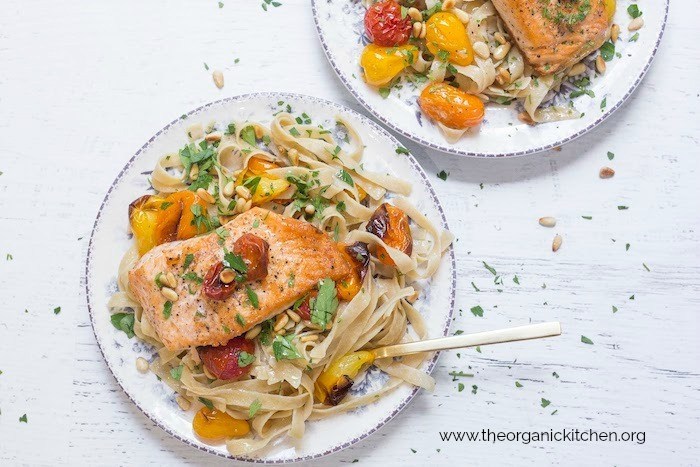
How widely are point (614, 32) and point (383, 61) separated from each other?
1.61 metres

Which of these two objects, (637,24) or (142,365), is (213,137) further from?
(637,24)

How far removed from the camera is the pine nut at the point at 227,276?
401 centimetres

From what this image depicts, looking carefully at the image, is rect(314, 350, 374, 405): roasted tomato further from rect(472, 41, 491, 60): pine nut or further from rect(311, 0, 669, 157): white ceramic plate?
rect(472, 41, 491, 60): pine nut

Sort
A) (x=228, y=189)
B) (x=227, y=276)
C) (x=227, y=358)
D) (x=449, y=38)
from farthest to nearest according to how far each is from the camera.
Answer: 1. (x=449, y=38)
2. (x=228, y=189)
3. (x=227, y=358)
4. (x=227, y=276)

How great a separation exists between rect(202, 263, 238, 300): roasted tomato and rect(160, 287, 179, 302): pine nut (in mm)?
218

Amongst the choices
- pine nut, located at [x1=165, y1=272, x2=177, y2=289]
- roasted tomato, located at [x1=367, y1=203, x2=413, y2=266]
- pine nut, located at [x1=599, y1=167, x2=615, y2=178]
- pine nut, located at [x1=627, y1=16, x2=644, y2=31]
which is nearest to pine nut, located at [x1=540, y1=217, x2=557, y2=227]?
pine nut, located at [x1=599, y1=167, x2=615, y2=178]

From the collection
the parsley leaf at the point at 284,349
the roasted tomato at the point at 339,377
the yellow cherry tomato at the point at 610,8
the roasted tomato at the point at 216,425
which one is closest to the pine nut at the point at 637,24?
the yellow cherry tomato at the point at 610,8

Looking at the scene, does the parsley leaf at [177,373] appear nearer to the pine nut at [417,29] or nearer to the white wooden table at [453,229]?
the white wooden table at [453,229]

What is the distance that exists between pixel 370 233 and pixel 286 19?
1.77 metres

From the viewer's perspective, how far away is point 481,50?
4785 millimetres

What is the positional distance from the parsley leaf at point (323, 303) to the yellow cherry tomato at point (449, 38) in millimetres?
1729

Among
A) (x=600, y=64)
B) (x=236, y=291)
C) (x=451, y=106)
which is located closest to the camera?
(x=236, y=291)

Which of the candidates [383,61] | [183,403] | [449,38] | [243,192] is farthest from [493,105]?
[183,403]

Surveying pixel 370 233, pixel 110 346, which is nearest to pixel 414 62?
pixel 370 233
